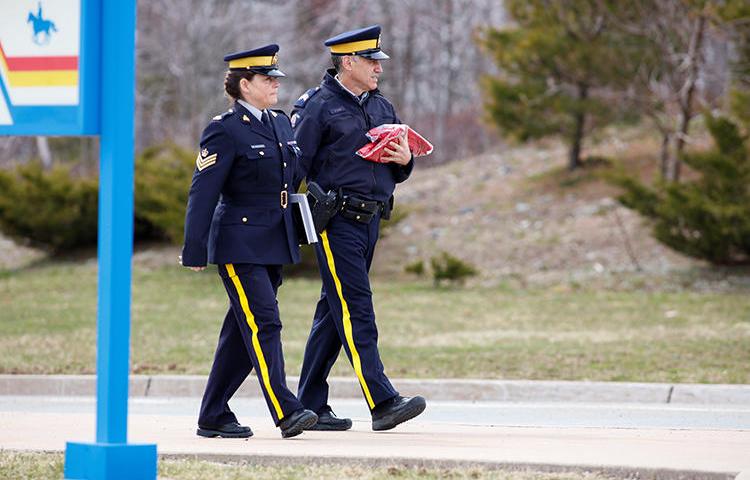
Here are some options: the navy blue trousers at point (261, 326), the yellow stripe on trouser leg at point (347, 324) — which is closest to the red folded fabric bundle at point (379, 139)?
the yellow stripe on trouser leg at point (347, 324)

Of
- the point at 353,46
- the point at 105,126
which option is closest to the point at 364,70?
the point at 353,46

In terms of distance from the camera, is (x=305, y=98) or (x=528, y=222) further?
(x=528, y=222)

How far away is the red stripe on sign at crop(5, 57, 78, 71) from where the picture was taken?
554 cm

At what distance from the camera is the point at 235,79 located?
291 inches

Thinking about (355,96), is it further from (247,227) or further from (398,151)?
(247,227)

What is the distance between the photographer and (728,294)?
1672 centimetres

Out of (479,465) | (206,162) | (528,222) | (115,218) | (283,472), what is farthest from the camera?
(528,222)

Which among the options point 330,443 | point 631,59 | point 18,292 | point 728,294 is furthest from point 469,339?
point 631,59

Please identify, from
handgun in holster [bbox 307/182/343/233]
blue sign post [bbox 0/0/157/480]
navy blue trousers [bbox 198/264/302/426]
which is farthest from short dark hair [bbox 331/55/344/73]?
blue sign post [bbox 0/0/157/480]

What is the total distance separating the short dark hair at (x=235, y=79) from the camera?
7.38m

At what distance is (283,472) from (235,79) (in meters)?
2.28

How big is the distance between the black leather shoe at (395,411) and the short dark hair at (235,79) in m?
1.84

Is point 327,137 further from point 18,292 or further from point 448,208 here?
point 448,208

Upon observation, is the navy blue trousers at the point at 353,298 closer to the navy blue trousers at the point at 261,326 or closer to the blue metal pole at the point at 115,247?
the navy blue trousers at the point at 261,326
